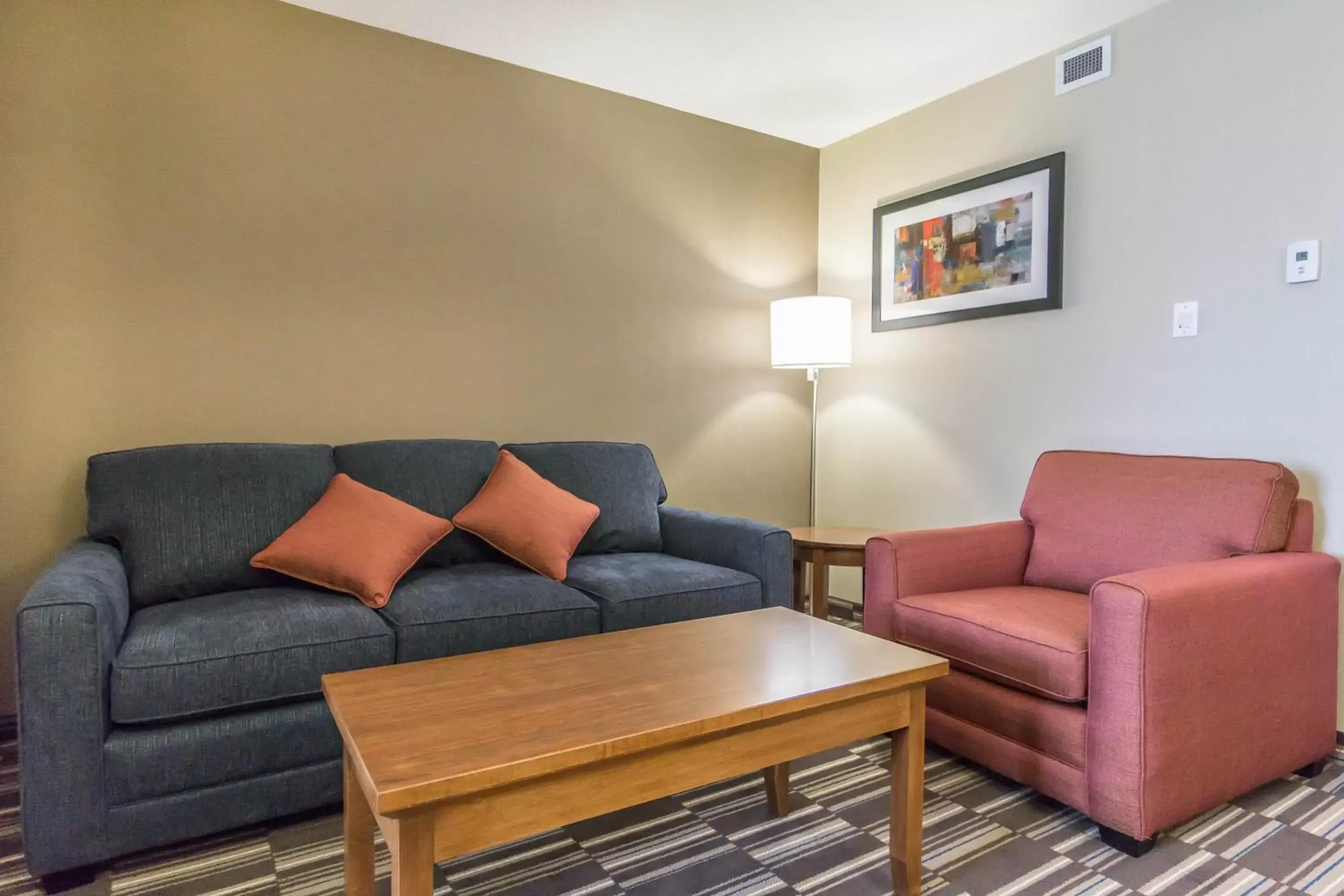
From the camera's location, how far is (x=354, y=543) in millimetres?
Result: 2213

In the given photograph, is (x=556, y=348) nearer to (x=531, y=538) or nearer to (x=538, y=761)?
(x=531, y=538)

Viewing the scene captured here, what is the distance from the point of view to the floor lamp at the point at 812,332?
3.41m

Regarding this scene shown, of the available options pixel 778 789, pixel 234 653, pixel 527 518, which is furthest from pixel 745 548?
pixel 234 653

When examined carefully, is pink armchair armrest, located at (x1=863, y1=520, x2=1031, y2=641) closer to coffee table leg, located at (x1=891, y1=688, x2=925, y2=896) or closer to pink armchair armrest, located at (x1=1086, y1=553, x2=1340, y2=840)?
pink armchair armrest, located at (x1=1086, y1=553, x2=1340, y2=840)

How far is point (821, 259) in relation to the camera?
159 inches

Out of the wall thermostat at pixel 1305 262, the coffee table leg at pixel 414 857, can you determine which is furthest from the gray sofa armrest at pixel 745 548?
the wall thermostat at pixel 1305 262

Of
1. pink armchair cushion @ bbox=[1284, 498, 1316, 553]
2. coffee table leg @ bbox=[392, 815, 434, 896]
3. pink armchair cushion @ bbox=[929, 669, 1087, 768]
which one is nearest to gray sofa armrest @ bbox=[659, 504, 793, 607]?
pink armchair cushion @ bbox=[929, 669, 1087, 768]

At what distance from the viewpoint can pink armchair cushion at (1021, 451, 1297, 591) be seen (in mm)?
2098

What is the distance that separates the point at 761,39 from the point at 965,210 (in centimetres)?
111


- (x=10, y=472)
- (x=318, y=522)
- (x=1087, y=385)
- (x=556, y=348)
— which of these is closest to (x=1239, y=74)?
(x=1087, y=385)

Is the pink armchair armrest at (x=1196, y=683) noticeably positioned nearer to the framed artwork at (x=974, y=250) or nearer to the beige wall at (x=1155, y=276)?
the beige wall at (x=1155, y=276)

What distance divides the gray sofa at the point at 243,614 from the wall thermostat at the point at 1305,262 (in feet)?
5.71

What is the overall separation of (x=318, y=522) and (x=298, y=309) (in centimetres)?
90

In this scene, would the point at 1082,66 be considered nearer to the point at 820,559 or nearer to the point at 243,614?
the point at 820,559
